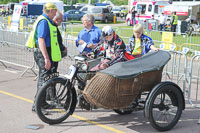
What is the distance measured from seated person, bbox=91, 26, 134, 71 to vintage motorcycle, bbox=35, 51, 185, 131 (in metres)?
0.23

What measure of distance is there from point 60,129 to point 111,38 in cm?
174

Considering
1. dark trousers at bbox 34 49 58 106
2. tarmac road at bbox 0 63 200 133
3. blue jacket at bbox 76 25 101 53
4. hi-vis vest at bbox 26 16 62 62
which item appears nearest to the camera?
tarmac road at bbox 0 63 200 133

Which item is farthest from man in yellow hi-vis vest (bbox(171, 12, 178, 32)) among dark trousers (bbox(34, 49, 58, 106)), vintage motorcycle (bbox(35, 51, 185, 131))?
dark trousers (bbox(34, 49, 58, 106))

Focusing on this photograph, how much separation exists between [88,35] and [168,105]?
7.51 feet

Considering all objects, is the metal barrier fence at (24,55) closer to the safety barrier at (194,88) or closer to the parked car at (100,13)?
the safety barrier at (194,88)

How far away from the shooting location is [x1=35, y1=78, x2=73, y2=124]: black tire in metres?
5.06

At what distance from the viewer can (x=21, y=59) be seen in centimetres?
1073

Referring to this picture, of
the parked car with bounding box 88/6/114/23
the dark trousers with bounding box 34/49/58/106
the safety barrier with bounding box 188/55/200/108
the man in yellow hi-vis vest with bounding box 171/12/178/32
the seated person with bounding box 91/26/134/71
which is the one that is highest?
the parked car with bounding box 88/6/114/23

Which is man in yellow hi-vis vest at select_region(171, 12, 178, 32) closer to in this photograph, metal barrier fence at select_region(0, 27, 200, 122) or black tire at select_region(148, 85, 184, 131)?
metal barrier fence at select_region(0, 27, 200, 122)

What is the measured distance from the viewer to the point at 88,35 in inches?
260

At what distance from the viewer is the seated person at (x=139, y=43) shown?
20.9ft

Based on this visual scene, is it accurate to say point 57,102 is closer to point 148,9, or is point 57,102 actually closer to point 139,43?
point 139,43

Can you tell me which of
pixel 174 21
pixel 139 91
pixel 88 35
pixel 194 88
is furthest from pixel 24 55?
pixel 174 21

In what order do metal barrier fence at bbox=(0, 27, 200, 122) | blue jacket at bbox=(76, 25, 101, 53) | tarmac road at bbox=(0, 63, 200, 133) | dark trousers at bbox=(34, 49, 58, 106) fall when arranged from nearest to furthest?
→ tarmac road at bbox=(0, 63, 200, 133) < dark trousers at bbox=(34, 49, 58, 106) < blue jacket at bbox=(76, 25, 101, 53) < metal barrier fence at bbox=(0, 27, 200, 122)
